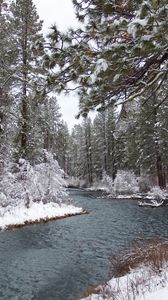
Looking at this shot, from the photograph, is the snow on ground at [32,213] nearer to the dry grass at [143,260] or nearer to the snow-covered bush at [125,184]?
the dry grass at [143,260]

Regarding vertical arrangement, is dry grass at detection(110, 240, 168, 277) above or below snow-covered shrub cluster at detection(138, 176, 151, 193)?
below

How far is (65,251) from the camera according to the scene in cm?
1322

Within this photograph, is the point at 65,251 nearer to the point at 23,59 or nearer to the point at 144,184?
the point at 23,59

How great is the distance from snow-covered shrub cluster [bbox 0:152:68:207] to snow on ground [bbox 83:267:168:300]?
12.8 m

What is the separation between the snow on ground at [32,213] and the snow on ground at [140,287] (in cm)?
1100

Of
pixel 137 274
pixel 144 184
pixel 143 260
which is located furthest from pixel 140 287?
pixel 144 184

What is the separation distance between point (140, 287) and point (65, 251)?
7.21 meters

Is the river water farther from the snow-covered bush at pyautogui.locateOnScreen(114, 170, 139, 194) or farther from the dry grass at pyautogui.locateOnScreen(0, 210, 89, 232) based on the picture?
the snow-covered bush at pyautogui.locateOnScreen(114, 170, 139, 194)

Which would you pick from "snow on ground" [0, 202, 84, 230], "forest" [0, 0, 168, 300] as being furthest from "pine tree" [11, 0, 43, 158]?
"snow on ground" [0, 202, 84, 230]

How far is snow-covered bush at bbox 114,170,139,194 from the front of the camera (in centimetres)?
3797

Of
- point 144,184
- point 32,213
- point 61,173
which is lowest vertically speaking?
point 32,213

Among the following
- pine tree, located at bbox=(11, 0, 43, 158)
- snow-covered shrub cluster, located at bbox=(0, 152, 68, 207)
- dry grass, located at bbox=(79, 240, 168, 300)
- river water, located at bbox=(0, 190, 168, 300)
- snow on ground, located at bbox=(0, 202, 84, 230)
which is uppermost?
pine tree, located at bbox=(11, 0, 43, 158)

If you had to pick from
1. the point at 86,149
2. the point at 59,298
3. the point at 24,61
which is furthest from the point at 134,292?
the point at 86,149

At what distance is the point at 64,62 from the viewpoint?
5.38 m
